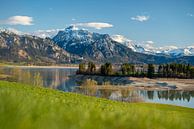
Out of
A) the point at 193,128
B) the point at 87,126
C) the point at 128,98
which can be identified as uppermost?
the point at 87,126

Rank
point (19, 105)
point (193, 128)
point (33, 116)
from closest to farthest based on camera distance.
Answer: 1. point (33, 116)
2. point (19, 105)
3. point (193, 128)

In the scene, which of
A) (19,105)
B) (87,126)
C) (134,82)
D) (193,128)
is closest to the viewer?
(87,126)

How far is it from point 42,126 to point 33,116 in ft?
2.42

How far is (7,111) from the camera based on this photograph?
330cm

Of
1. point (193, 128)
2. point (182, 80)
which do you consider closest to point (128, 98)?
point (182, 80)

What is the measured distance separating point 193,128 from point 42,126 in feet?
9.27

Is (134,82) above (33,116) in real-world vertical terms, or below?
below

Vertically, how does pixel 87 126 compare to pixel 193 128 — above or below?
above

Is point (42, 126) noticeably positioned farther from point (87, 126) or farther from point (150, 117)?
point (150, 117)

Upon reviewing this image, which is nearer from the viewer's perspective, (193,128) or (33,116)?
(33,116)

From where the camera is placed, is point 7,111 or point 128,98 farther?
point 128,98

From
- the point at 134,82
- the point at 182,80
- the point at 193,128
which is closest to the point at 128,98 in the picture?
the point at 134,82

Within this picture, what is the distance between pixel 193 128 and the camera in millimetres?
4859

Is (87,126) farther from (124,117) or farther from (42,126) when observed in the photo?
(124,117)
